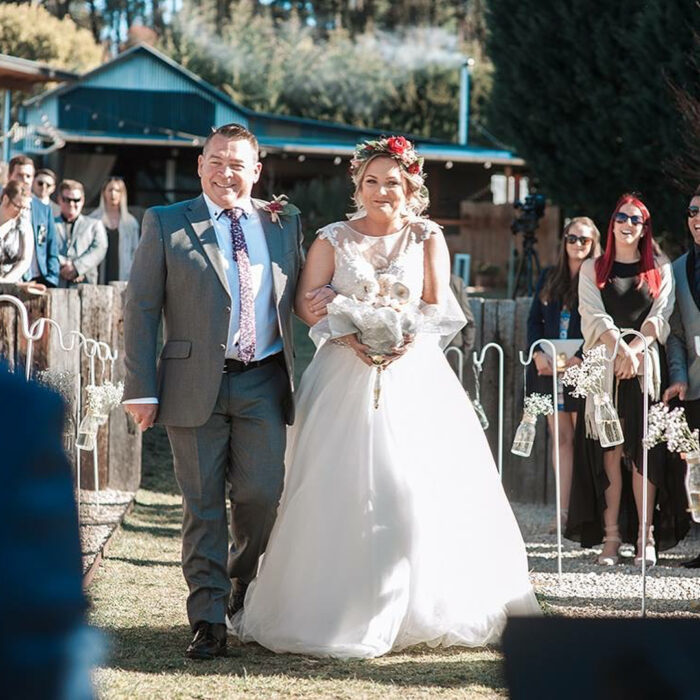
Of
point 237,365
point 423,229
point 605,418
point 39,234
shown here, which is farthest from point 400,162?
point 39,234

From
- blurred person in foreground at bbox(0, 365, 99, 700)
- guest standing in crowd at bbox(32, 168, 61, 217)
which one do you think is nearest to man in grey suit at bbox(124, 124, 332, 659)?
blurred person in foreground at bbox(0, 365, 99, 700)

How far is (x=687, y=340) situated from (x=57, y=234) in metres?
5.09

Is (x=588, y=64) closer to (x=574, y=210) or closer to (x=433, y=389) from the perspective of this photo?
(x=574, y=210)


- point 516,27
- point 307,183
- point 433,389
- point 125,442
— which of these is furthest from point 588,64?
point 307,183

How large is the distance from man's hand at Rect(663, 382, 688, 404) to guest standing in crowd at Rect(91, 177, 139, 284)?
18.6ft

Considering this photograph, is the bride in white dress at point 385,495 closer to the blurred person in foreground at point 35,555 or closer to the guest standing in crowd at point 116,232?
the blurred person in foreground at point 35,555

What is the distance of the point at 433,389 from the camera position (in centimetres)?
567

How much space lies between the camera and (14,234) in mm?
8898

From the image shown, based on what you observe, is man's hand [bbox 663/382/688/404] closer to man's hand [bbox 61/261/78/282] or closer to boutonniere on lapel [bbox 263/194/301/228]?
boutonniere on lapel [bbox 263/194/301/228]

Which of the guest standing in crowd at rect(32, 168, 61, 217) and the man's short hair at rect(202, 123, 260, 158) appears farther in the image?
the guest standing in crowd at rect(32, 168, 61, 217)

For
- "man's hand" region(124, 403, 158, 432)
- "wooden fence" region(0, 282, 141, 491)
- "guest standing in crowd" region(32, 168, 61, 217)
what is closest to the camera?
"man's hand" region(124, 403, 158, 432)

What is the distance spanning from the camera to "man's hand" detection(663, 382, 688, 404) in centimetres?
742

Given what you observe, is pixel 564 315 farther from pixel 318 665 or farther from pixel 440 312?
pixel 318 665

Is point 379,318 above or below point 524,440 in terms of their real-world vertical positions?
above
